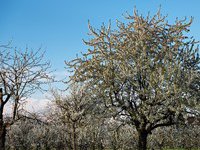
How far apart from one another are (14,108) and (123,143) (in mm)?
24483

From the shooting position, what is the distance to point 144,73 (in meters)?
15.1

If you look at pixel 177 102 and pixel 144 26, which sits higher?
pixel 144 26

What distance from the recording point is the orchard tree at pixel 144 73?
1405 cm

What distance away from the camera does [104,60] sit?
1669cm

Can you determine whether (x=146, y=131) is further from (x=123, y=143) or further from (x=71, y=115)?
(x=123, y=143)

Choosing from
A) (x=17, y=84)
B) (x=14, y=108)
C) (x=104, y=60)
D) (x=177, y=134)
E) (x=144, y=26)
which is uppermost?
(x=144, y=26)

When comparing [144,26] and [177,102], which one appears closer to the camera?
[177,102]

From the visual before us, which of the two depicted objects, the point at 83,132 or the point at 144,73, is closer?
the point at 144,73

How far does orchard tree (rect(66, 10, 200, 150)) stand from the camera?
14.1 metres

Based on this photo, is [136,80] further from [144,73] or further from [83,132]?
[83,132]

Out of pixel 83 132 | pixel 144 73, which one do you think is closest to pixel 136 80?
pixel 144 73

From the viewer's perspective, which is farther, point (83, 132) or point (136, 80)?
point (83, 132)

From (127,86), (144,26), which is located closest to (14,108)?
(127,86)

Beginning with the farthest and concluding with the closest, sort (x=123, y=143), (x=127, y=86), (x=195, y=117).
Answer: (x=123, y=143) < (x=127, y=86) < (x=195, y=117)
